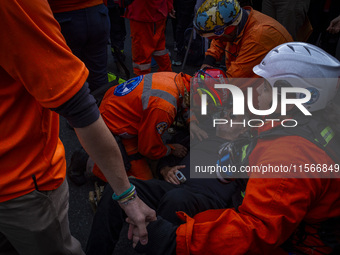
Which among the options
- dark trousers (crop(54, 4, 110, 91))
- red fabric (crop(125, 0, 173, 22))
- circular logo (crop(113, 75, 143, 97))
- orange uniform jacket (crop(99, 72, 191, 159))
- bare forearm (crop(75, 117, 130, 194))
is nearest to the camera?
bare forearm (crop(75, 117, 130, 194))

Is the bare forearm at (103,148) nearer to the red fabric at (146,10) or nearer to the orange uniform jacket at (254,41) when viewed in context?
the orange uniform jacket at (254,41)

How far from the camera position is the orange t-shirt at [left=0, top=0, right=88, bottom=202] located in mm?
784

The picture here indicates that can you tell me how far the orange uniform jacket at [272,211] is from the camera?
1.20 metres

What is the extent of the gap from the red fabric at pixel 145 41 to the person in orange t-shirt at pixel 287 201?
2.46 metres

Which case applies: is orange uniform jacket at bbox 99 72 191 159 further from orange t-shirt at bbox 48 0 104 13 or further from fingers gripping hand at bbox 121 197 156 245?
fingers gripping hand at bbox 121 197 156 245

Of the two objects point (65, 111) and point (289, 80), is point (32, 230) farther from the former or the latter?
point (289, 80)

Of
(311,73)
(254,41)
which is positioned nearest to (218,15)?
(254,41)

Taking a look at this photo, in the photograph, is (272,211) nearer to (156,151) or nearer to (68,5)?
(156,151)

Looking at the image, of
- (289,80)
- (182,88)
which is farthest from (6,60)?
(182,88)

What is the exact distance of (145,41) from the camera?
148 inches

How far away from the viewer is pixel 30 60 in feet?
2.67

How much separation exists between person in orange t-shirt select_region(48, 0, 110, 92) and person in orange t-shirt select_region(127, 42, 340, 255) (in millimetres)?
1830

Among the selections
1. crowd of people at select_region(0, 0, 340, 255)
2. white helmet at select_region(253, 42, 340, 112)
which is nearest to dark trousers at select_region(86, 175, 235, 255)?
crowd of people at select_region(0, 0, 340, 255)

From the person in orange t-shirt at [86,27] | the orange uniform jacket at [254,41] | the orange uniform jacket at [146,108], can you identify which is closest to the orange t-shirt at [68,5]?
the person in orange t-shirt at [86,27]
